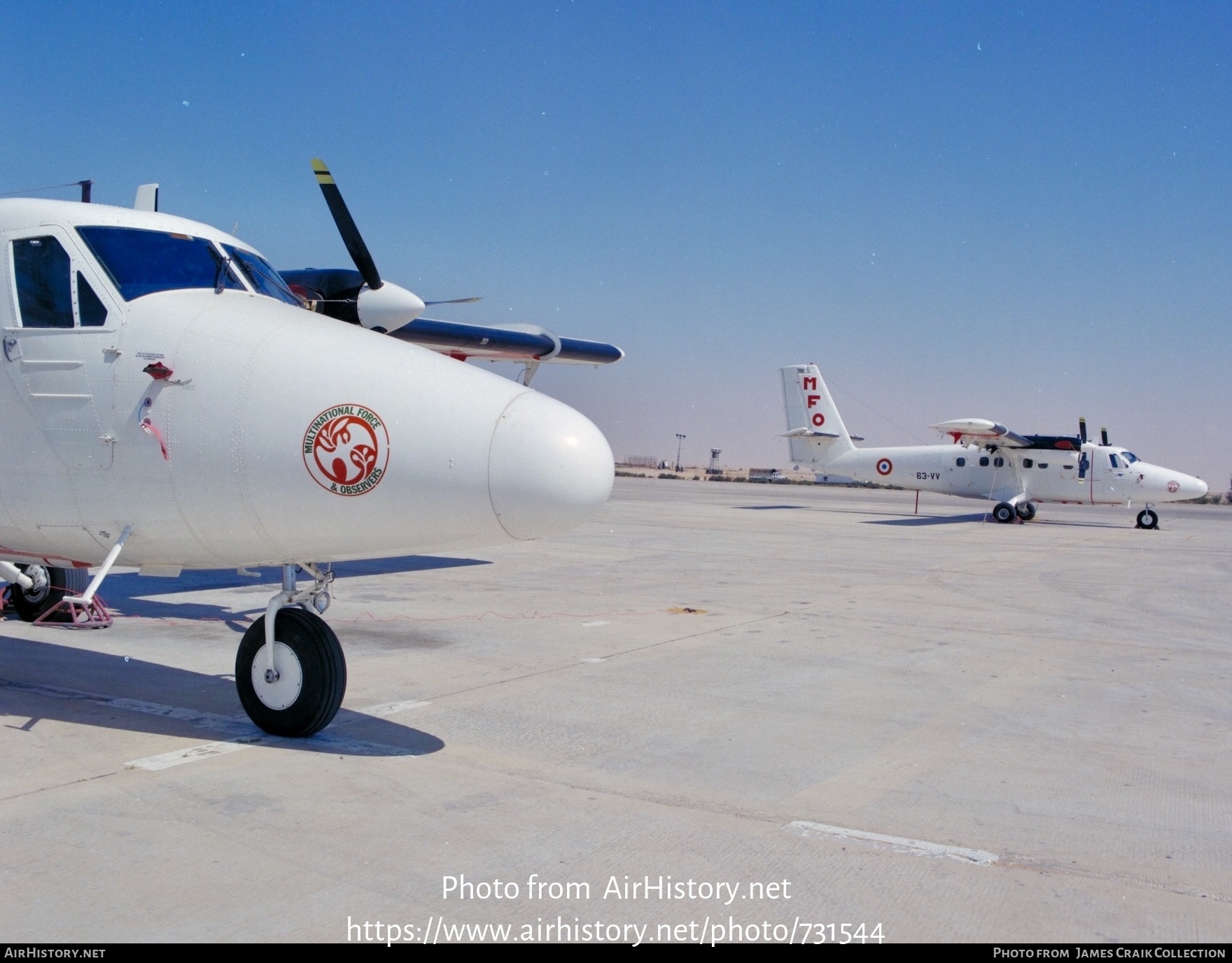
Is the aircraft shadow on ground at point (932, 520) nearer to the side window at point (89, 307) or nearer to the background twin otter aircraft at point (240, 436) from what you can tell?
the background twin otter aircraft at point (240, 436)

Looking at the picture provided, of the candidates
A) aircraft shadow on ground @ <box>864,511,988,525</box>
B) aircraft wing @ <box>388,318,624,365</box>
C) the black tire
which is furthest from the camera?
aircraft shadow on ground @ <box>864,511,988,525</box>

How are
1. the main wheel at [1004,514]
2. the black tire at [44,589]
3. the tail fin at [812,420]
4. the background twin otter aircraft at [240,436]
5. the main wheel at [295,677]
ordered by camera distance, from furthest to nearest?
the tail fin at [812,420]
the main wheel at [1004,514]
the black tire at [44,589]
the main wheel at [295,677]
the background twin otter aircraft at [240,436]

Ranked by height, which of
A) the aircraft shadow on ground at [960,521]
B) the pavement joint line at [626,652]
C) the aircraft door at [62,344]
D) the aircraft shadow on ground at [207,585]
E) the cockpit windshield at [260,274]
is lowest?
the aircraft shadow on ground at [960,521]

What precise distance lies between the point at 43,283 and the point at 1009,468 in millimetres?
32998

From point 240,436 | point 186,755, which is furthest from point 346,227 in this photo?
point 186,755

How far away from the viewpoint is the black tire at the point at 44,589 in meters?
8.95

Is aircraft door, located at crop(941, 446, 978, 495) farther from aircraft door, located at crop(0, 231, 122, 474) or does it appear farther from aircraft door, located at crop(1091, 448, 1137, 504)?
aircraft door, located at crop(0, 231, 122, 474)

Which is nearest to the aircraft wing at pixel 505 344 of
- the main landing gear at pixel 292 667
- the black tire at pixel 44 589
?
the black tire at pixel 44 589

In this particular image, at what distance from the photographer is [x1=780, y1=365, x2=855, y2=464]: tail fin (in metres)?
38.9

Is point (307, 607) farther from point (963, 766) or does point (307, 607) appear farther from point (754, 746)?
point (963, 766)

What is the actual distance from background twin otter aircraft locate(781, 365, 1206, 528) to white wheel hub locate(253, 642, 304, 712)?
30381 millimetres

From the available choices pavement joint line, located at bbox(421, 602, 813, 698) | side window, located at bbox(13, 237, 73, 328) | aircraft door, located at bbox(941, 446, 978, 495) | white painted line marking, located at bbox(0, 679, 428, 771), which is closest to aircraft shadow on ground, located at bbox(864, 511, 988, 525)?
aircraft door, located at bbox(941, 446, 978, 495)

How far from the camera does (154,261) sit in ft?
18.0

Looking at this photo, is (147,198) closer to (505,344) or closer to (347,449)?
(347,449)
